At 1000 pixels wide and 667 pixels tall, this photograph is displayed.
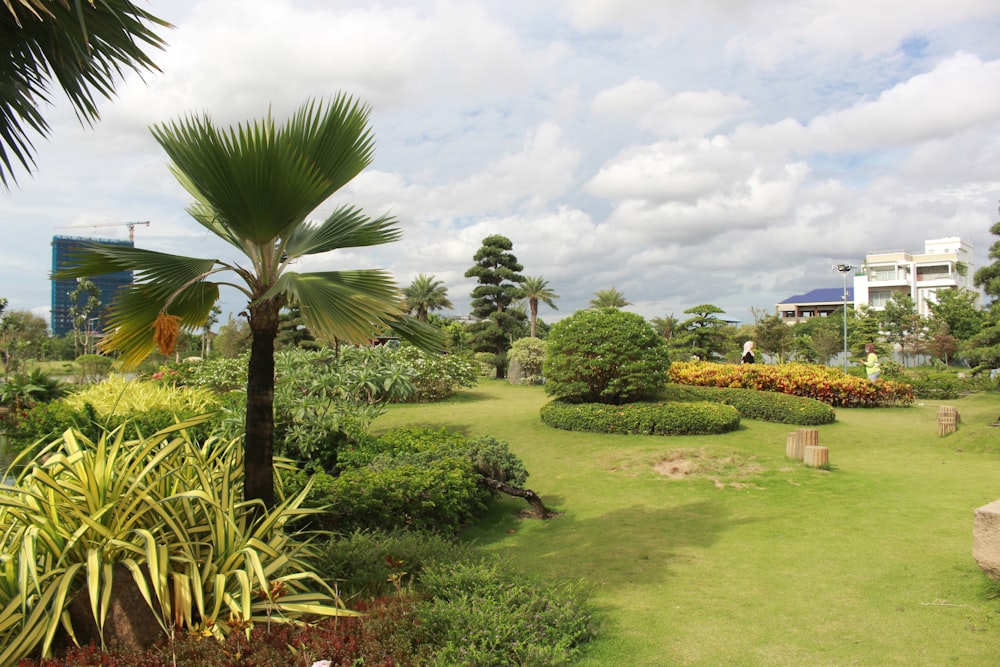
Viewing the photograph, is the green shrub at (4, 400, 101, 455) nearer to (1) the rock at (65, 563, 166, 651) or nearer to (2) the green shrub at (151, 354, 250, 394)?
(2) the green shrub at (151, 354, 250, 394)

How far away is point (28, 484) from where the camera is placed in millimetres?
4258

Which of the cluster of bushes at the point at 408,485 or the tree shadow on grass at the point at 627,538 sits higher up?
the cluster of bushes at the point at 408,485

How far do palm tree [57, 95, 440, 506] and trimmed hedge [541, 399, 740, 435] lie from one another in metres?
8.12

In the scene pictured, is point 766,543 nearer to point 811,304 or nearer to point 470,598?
point 470,598

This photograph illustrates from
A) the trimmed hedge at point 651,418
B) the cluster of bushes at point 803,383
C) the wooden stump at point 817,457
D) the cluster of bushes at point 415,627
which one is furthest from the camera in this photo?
the cluster of bushes at point 803,383

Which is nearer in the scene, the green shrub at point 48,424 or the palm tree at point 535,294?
the green shrub at point 48,424

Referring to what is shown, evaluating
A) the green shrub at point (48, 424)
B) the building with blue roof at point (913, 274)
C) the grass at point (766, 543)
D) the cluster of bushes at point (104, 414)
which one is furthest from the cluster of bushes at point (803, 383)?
the building with blue roof at point (913, 274)

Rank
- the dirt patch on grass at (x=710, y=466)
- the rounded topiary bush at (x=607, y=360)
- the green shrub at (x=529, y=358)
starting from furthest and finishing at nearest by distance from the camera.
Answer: the green shrub at (x=529, y=358), the rounded topiary bush at (x=607, y=360), the dirt patch on grass at (x=710, y=466)

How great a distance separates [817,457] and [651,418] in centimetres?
322

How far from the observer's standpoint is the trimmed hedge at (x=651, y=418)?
11.7m

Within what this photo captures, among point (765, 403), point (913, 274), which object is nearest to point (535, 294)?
point (765, 403)

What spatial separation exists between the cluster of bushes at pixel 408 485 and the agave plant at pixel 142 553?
1087mm

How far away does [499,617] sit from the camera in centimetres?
365

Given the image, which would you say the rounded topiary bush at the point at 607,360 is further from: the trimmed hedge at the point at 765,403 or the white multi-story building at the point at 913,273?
the white multi-story building at the point at 913,273
